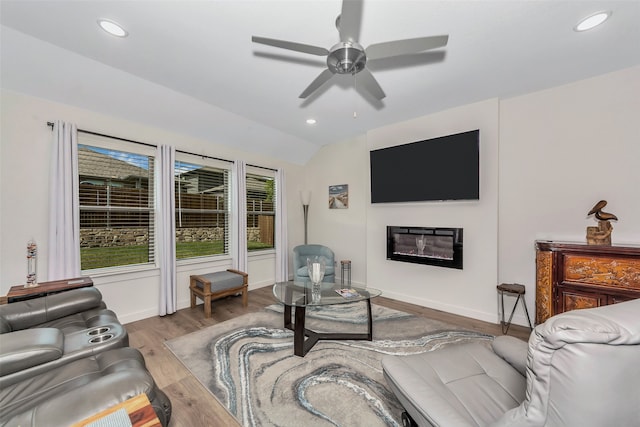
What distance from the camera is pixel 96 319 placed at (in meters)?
2.04

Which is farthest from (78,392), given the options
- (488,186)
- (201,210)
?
(488,186)

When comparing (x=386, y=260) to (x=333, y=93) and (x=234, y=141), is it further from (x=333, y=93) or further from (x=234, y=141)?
(x=234, y=141)

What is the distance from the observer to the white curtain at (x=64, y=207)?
269 centimetres

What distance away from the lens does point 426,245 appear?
3713mm

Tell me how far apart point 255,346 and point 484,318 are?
2.79m

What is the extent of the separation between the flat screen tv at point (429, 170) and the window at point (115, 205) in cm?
334

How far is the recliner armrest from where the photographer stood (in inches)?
51.0

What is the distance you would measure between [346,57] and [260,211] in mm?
3791

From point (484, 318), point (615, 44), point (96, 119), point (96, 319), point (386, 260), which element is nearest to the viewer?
point (96, 319)

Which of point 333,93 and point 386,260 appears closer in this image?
point 333,93

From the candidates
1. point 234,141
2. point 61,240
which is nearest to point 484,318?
point 234,141

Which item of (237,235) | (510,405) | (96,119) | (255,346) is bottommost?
(255,346)

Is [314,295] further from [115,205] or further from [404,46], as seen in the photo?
[115,205]

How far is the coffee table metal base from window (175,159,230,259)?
6.70ft
